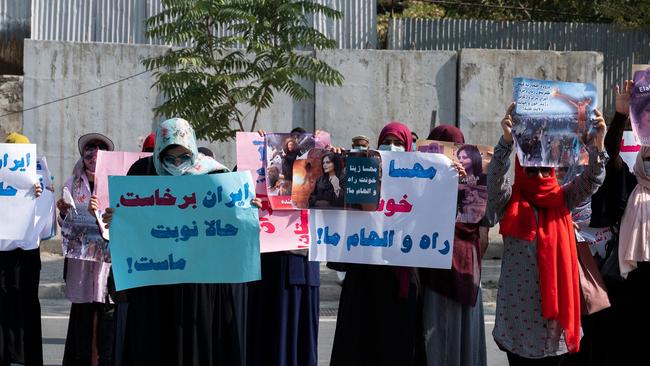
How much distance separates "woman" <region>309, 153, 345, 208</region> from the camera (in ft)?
20.0

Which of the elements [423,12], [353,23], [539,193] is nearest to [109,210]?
[539,193]

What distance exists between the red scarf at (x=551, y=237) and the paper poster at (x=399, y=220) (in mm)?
445

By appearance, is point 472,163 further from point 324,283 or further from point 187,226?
point 324,283

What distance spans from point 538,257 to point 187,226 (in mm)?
1872

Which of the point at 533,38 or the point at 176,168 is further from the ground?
the point at 533,38

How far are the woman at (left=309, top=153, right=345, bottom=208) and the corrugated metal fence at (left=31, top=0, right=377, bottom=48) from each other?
31.0 ft

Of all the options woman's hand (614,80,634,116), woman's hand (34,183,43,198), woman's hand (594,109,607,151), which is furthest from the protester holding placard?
woman's hand (34,183,43,198)

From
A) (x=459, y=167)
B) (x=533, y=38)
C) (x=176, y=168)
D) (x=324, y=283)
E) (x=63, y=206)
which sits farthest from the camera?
(x=533, y=38)

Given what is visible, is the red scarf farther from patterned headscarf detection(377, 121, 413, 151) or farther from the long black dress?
the long black dress

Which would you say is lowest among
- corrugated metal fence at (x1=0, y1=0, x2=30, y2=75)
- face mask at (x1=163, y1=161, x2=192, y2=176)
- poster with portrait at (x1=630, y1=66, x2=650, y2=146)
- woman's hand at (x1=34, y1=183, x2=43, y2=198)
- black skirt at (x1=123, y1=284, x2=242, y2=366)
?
black skirt at (x1=123, y1=284, x2=242, y2=366)

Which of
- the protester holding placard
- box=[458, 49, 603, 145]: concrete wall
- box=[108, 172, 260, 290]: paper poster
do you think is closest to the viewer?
box=[108, 172, 260, 290]: paper poster

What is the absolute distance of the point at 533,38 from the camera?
→ 52.3ft

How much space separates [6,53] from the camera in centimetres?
1535

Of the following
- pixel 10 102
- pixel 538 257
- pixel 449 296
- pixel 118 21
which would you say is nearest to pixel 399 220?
pixel 449 296
